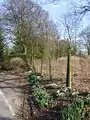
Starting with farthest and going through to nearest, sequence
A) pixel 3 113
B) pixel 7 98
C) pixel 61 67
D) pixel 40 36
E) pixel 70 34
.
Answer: pixel 70 34, pixel 40 36, pixel 61 67, pixel 7 98, pixel 3 113

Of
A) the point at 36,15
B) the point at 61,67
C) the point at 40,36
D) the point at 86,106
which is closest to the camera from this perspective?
the point at 86,106

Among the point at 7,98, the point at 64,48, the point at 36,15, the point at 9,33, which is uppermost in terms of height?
the point at 36,15

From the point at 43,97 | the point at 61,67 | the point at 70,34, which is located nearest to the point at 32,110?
the point at 43,97

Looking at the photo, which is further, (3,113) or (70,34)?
(70,34)

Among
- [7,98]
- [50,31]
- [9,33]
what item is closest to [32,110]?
[7,98]

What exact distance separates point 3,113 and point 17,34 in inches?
701

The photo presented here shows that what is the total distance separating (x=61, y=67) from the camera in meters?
20.0

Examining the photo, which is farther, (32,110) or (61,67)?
(61,67)

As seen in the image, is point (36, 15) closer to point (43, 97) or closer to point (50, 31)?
point (50, 31)

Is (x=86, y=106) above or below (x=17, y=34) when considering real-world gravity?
below

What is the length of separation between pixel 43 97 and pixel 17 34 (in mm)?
16978

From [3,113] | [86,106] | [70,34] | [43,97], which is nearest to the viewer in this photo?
[86,106]

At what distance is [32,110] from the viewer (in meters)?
8.87

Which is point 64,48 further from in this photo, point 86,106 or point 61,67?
point 86,106
